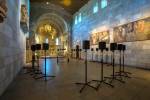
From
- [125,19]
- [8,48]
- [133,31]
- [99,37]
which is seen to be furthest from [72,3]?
[8,48]

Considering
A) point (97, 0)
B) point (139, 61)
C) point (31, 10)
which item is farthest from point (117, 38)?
point (31, 10)

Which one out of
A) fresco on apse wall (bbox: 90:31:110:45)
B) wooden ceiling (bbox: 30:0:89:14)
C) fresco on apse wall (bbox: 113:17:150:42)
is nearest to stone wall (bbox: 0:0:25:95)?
fresco on apse wall (bbox: 113:17:150:42)

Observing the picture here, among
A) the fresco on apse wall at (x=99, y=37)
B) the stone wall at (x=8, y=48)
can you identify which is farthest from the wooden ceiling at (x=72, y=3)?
the stone wall at (x=8, y=48)

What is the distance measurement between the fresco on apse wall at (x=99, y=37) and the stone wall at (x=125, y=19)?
0.37 metres

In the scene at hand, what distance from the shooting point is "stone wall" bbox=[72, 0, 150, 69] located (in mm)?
9008

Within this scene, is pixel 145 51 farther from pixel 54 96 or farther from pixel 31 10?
pixel 31 10

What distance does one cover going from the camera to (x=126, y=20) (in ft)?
34.5

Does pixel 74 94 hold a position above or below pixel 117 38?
below

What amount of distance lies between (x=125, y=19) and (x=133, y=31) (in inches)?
47.6

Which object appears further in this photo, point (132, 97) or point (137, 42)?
point (137, 42)

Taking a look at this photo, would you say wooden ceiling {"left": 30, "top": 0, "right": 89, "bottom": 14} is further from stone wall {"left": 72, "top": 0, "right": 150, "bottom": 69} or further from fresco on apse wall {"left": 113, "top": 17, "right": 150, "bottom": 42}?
fresco on apse wall {"left": 113, "top": 17, "right": 150, "bottom": 42}

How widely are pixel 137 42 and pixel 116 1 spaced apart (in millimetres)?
3895

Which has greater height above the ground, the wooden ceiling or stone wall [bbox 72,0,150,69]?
the wooden ceiling

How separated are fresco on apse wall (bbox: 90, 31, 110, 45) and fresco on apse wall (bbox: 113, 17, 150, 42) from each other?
1.18 metres
